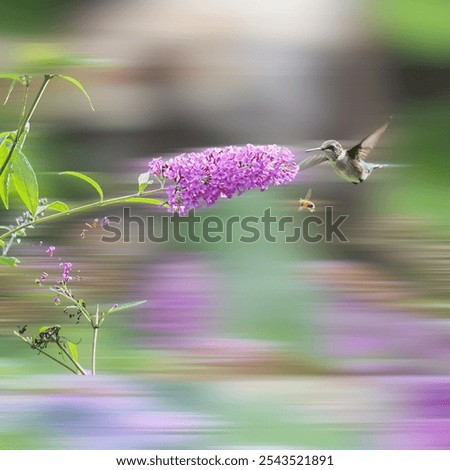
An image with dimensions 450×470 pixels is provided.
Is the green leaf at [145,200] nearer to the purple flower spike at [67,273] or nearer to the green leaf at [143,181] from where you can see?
the green leaf at [143,181]

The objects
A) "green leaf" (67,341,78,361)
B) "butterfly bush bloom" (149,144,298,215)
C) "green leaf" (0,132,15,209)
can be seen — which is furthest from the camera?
"green leaf" (67,341,78,361)

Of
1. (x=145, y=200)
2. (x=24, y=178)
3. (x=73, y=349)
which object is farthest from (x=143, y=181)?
(x=73, y=349)

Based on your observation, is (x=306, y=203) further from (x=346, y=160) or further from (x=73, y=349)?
(x=73, y=349)

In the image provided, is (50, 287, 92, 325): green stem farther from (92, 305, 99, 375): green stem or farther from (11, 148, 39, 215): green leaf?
(11, 148, 39, 215): green leaf

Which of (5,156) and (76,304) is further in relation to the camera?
(76,304)

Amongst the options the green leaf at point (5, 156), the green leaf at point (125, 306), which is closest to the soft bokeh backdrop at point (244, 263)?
the green leaf at point (125, 306)

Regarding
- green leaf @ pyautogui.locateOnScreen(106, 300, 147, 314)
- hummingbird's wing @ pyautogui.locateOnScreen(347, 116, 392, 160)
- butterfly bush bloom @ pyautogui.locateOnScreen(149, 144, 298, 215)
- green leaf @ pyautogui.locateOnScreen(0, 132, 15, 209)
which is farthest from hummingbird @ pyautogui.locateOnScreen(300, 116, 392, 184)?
green leaf @ pyautogui.locateOnScreen(0, 132, 15, 209)
